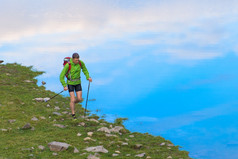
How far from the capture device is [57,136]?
12.3 metres

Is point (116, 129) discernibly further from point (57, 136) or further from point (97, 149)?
point (97, 149)

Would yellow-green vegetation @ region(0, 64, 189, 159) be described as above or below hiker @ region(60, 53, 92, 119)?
below

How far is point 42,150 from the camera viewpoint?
10.7 m

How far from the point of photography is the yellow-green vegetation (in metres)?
10.7

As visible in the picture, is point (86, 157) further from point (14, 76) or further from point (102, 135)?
point (14, 76)

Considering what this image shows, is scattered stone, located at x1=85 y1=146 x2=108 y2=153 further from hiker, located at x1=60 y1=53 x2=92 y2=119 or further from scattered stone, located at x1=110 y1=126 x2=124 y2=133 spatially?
hiker, located at x1=60 y1=53 x2=92 y2=119

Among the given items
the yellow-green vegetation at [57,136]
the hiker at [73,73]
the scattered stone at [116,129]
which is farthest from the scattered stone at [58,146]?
the hiker at [73,73]

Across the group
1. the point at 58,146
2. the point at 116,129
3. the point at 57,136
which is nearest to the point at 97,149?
the point at 58,146

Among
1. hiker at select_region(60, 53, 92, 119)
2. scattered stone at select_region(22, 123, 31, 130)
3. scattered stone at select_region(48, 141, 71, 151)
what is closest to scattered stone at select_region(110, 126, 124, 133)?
hiker at select_region(60, 53, 92, 119)

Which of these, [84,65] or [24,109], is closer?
[84,65]

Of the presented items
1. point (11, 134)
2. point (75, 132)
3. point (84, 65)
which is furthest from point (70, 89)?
point (11, 134)

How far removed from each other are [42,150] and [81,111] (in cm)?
672

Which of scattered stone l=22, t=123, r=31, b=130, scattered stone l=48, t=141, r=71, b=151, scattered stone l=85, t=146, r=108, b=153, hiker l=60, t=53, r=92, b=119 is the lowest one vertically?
scattered stone l=48, t=141, r=71, b=151

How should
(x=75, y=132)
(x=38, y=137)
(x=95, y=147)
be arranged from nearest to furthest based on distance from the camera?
1. (x=95, y=147)
2. (x=38, y=137)
3. (x=75, y=132)
